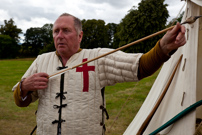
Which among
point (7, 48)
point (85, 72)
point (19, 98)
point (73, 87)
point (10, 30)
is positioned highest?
point (10, 30)

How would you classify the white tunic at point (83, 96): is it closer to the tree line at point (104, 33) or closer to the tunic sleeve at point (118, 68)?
the tunic sleeve at point (118, 68)

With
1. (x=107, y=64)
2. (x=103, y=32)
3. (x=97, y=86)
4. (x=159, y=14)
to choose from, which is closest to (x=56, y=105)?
(x=97, y=86)

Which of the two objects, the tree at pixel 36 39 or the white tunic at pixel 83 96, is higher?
the tree at pixel 36 39

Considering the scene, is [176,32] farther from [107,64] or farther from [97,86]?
[97,86]

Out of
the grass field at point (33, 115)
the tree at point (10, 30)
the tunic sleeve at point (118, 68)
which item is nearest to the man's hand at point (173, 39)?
the tunic sleeve at point (118, 68)

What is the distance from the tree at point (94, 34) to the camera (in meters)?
36.5

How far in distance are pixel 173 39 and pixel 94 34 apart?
119 feet

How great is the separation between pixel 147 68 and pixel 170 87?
107 centimetres

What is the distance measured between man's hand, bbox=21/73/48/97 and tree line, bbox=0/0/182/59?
2029 cm

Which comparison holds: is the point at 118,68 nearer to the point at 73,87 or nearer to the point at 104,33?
the point at 73,87

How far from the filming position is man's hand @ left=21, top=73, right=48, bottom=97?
146cm

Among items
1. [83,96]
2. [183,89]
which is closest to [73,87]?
[83,96]

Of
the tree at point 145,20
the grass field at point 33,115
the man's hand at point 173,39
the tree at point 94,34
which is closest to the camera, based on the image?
the man's hand at point 173,39

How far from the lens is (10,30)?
150ft
